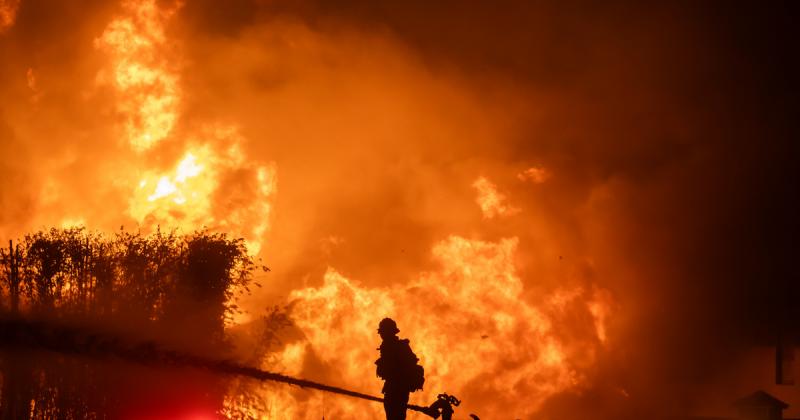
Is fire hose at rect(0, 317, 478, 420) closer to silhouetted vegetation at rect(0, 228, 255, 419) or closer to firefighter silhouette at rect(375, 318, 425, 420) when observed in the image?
firefighter silhouette at rect(375, 318, 425, 420)

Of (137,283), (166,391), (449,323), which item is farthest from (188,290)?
(449,323)

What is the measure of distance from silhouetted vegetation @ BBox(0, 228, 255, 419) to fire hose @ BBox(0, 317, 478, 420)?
3160 centimetres

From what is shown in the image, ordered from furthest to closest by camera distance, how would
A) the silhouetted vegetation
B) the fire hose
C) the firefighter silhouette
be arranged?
the silhouetted vegetation → the firefighter silhouette → the fire hose

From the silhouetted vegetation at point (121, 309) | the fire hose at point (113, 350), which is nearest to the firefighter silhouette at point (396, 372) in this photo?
the fire hose at point (113, 350)

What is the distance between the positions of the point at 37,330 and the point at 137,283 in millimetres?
41403

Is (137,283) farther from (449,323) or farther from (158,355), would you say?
(158,355)

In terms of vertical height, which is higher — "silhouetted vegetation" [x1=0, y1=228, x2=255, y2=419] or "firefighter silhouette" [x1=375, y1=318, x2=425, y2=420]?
"silhouetted vegetation" [x1=0, y1=228, x2=255, y2=419]

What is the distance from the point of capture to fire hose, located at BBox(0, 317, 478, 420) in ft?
70.5

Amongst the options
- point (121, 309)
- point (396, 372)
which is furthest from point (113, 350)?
point (121, 309)

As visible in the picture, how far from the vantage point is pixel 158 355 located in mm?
25688

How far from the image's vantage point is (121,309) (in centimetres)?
6044

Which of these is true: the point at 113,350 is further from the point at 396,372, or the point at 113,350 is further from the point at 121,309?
the point at 121,309

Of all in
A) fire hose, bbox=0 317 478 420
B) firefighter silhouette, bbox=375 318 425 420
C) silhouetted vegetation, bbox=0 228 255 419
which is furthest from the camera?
silhouetted vegetation, bbox=0 228 255 419

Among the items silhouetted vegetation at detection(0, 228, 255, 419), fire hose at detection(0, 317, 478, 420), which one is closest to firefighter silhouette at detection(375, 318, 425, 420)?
fire hose at detection(0, 317, 478, 420)
